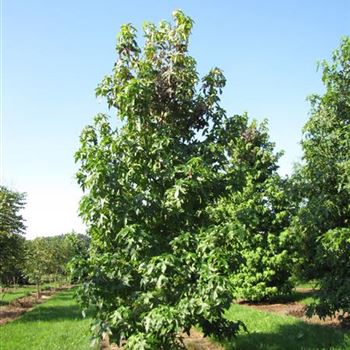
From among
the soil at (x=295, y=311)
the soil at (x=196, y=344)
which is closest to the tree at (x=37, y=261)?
the soil at (x=295, y=311)

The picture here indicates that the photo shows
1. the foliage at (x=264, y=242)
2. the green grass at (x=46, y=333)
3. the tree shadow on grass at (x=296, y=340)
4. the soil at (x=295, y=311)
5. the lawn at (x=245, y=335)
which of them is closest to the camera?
the tree shadow on grass at (x=296, y=340)

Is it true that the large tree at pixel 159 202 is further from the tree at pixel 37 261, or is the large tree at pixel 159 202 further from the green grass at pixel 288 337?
the tree at pixel 37 261

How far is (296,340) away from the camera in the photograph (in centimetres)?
1027

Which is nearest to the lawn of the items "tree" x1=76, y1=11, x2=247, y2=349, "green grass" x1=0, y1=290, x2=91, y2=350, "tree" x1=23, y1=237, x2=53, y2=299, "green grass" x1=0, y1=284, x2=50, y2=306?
"green grass" x1=0, y1=290, x2=91, y2=350

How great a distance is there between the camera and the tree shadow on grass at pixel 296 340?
9.52 metres

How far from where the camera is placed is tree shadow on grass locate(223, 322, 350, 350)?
9.52m

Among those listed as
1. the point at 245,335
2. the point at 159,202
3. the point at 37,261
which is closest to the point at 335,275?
the point at 245,335

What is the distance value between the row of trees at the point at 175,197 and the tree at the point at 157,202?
0.07ft

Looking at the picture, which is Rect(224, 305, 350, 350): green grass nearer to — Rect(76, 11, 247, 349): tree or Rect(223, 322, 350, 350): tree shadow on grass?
Rect(223, 322, 350, 350): tree shadow on grass

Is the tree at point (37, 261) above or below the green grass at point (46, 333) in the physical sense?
above

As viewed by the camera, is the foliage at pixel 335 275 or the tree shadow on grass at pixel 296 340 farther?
the foliage at pixel 335 275

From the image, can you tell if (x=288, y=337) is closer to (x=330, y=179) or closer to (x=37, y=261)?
(x=330, y=179)

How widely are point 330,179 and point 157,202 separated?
5321 mm

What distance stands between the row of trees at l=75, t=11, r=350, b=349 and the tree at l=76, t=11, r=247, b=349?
0.02 metres
